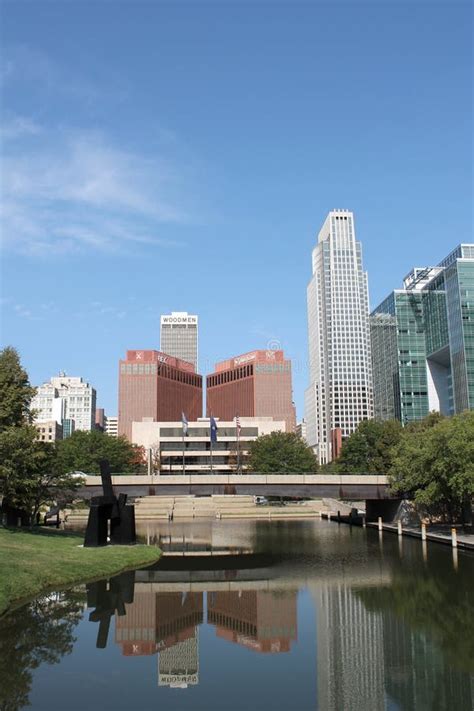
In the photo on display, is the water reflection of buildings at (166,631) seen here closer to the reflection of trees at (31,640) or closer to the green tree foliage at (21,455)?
the reflection of trees at (31,640)

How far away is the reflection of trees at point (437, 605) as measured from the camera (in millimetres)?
24873

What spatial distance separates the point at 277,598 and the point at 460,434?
106ft

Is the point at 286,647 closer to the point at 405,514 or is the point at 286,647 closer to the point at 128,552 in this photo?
the point at 128,552

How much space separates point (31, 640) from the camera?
25.8 metres

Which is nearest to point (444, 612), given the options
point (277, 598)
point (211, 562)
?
point (277, 598)

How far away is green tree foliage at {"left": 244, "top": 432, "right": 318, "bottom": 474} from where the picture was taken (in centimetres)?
15575

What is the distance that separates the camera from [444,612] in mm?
31141

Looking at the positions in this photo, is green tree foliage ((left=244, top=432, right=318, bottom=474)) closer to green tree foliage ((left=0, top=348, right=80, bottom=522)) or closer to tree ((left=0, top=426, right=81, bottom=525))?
green tree foliage ((left=0, top=348, right=80, bottom=522))

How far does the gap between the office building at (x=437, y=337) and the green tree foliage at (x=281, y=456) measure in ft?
131

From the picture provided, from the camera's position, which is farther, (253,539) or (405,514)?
(405,514)

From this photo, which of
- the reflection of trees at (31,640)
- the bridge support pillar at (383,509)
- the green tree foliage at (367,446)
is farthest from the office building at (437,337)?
the reflection of trees at (31,640)

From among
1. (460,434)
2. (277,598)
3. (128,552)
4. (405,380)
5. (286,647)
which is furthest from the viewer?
(405,380)

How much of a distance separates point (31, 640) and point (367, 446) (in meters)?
123

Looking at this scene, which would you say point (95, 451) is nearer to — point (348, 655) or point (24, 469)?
point (24, 469)
